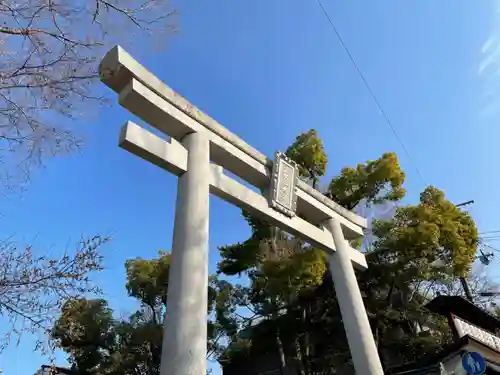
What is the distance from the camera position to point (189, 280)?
3967mm

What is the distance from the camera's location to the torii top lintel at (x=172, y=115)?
4508mm

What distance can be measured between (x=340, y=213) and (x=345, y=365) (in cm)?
709

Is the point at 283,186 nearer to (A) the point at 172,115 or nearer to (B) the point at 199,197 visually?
(B) the point at 199,197

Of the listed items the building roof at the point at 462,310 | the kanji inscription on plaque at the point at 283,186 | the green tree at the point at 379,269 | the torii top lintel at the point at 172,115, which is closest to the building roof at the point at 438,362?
the building roof at the point at 462,310

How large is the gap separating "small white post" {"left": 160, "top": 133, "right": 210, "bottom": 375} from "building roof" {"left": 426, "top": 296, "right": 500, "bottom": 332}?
6.50 metres

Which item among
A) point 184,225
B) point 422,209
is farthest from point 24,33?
point 422,209

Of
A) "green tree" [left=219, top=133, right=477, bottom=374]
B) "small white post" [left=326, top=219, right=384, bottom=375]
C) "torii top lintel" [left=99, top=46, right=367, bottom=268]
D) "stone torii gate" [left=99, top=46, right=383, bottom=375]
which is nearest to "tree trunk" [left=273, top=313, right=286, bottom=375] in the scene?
"green tree" [left=219, top=133, right=477, bottom=374]

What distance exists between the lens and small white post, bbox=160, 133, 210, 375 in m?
3.63

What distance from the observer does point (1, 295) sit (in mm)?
3949

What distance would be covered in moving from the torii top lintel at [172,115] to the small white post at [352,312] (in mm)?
1106

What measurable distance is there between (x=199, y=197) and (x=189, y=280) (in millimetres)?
977

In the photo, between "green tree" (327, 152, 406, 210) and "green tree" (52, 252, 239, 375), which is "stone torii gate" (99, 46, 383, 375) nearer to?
"green tree" (327, 152, 406, 210)

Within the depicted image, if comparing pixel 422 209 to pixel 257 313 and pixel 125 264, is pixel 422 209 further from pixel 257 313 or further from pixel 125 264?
pixel 125 264

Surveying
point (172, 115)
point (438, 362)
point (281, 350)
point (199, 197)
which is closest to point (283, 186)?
point (199, 197)
